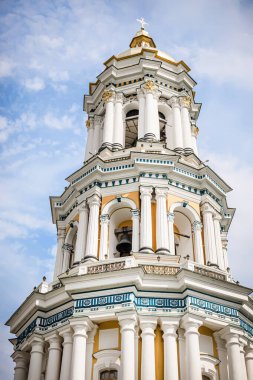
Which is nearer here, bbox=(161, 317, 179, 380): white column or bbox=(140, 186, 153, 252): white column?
bbox=(161, 317, 179, 380): white column

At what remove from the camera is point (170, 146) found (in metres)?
22.8

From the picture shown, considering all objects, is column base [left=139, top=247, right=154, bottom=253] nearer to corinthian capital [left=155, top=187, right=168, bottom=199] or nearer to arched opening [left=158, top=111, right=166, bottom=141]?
corinthian capital [left=155, top=187, right=168, bottom=199]

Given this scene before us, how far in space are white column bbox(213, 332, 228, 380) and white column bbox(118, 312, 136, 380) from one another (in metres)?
2.89

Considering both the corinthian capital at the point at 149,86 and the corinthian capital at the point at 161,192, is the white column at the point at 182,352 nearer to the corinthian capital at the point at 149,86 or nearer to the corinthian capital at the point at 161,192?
the corinthian capital at the point at 161,192

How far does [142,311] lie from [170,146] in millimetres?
8588

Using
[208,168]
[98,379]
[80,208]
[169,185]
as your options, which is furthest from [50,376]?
[208,168]

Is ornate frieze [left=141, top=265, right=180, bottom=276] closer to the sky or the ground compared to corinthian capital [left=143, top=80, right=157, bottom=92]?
closer to the ground

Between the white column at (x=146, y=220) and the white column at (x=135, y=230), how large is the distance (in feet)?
0.81

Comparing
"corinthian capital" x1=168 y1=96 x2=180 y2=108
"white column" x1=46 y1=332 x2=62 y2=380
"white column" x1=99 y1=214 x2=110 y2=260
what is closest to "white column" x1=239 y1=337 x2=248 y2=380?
"white column" x1=99 y1=214 x2=110 y2=260

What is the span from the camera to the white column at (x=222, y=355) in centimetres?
1639

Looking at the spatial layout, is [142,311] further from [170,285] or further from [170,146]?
[170,146]

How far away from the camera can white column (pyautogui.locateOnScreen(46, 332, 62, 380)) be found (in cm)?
1659

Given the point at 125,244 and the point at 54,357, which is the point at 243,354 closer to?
the point at 125,244

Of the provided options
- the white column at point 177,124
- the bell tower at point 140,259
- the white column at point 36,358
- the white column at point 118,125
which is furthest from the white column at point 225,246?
the white column at point 36,358
